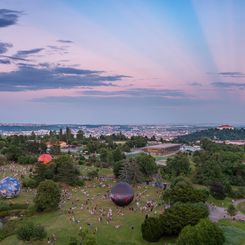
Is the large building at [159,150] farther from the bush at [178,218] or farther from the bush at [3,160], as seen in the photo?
the bush at [178,218]

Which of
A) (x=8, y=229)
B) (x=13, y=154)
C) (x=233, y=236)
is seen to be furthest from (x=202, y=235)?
(x=13, y=154)

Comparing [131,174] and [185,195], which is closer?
[185,195]

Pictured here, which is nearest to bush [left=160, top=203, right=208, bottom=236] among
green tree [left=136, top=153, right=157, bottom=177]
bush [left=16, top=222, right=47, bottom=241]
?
bush [left=16, top=222, right=47, bottom=241]

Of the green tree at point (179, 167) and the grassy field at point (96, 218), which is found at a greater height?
the green tree at point (179, 167)

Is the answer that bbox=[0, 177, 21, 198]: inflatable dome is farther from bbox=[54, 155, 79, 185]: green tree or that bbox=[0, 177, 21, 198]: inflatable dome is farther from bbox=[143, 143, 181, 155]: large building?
bbox=[143, 143, 181, 155]: large building

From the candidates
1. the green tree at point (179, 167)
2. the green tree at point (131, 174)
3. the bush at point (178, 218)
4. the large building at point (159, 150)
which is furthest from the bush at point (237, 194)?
the large building at point (159, 150)

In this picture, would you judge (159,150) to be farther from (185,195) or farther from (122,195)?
(185,195)
